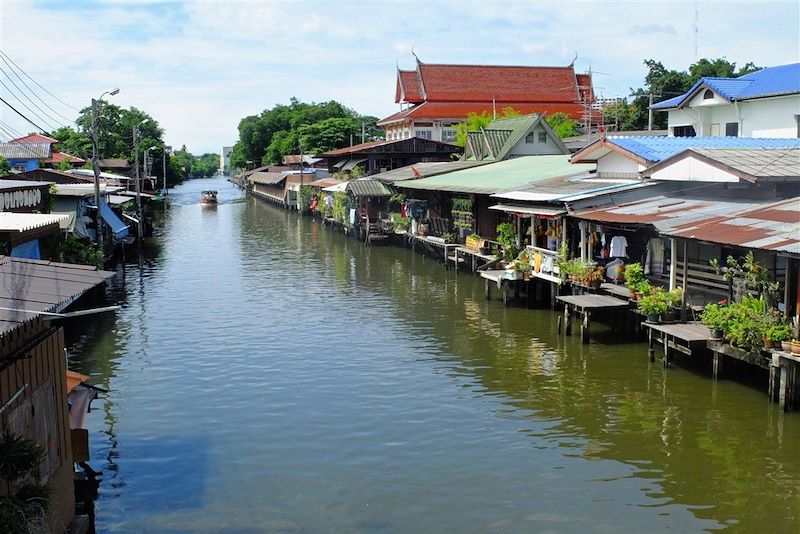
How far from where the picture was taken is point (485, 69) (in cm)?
7700

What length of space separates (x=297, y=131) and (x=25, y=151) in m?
48.1

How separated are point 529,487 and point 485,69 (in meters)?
68.6

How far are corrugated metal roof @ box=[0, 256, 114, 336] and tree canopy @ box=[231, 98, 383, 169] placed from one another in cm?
7626

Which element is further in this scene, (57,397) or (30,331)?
(57,397)

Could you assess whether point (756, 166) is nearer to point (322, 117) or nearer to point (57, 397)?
point (57, 397)

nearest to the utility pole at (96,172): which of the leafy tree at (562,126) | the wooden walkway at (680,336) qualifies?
the wooden walkway at (680,336)

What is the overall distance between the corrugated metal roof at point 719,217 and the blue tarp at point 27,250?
1430 centimetres

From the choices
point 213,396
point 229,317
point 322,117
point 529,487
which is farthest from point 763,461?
point 322,117

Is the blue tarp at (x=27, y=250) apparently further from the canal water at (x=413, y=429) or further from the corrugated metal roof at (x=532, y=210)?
the corrugated metal roof at (x=532, y=210)

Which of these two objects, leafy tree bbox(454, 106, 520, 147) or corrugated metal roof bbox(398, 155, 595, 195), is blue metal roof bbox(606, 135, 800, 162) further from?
leafy tree bbox(454, 106, 520, 147)

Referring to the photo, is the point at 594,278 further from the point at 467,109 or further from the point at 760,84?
the point at 467,109

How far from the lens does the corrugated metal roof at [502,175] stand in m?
29.7

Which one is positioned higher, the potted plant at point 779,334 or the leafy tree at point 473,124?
the leafy tree at point 473,124

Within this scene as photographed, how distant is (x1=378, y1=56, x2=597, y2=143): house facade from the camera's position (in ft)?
241
